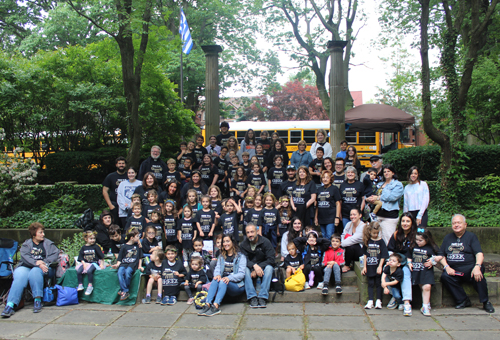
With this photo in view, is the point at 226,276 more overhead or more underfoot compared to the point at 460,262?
more underfoot

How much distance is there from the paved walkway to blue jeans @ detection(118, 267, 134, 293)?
0.33 meters

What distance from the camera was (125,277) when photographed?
21.2 ft

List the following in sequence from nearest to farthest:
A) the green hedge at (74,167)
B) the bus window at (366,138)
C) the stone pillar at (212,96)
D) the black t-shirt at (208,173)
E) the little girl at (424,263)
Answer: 1. the little girl at (424,263)
2. the black t-shirt at (208,173)
3. the green hedge at (74,167)
4. the stone pillar at (212,96)
5. the bus window at (366,138)

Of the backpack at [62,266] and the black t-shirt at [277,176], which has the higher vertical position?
the black t-shirt at [277,176]

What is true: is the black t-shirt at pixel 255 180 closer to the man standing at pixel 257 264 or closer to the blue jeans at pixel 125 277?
the man standing at pixel 257 264

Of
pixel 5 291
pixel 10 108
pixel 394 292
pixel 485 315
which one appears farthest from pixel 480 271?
pixel 10 108

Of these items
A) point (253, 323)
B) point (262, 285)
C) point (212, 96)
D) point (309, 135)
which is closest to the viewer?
point (253, 323)

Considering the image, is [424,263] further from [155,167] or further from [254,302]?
[155,167]

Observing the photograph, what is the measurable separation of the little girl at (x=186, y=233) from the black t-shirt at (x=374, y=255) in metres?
3.08

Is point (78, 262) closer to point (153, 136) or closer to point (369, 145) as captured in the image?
point (153, 136)

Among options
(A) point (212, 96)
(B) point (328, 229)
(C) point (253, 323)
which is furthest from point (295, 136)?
(C) point (253, 323)

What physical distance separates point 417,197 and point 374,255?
1374 millimetres

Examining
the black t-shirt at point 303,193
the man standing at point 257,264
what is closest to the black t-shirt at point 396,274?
the man standing at point 257,264

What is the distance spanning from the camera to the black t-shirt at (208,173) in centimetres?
923
